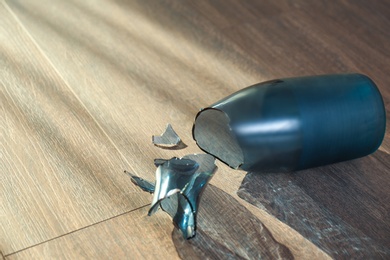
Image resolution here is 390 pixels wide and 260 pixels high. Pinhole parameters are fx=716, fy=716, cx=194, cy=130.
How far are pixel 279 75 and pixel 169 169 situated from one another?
16.9 inches

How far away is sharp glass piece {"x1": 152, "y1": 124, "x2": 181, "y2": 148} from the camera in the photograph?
3.76ft

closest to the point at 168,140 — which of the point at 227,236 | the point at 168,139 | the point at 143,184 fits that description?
the point at 168,139

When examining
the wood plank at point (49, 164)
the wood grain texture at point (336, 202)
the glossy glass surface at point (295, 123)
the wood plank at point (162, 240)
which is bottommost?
the wood plank at point (49, 164)

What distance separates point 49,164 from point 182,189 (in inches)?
8.8

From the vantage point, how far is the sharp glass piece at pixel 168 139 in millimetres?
1146

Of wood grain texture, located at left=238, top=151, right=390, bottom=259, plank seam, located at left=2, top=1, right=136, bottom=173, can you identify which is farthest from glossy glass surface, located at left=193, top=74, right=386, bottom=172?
plank seam, located at left=2, top=1, right=136, bottom=173

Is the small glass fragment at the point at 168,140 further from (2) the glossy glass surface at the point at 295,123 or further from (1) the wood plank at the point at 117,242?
(1) the wood plank at the point at 117,242

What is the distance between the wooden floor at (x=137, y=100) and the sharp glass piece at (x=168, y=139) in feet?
0.04

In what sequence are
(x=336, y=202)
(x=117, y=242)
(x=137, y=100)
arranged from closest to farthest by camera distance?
1. (x=117, y=242)
2. (x=336, y=202)
3. (x=137, y=100)

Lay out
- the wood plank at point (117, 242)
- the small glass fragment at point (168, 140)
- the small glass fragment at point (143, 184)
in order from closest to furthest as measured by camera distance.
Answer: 1. the wood plank at point (117, 242)
2. the small glass fragment at point (143, 184)
3. the small glass fragment at point (168, 140)

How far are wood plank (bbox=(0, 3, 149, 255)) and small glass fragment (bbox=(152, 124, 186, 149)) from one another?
0.07 metres

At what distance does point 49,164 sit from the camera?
1.08 m

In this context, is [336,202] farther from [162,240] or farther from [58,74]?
[58,74]

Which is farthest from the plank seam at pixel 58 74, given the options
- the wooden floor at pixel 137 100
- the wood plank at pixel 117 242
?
the wood plank at pixel 117 242
